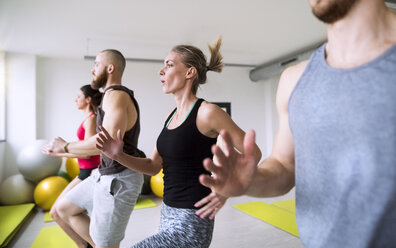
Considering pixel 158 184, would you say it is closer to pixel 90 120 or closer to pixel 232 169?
pixel 90 120

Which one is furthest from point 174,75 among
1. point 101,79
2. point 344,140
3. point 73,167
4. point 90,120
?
point 73,167

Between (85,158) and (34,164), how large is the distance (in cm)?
244

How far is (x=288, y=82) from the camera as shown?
0.89 m

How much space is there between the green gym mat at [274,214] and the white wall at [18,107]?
14.9ft

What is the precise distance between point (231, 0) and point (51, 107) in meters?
4.60

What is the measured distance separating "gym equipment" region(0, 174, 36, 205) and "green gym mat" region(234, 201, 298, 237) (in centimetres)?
368

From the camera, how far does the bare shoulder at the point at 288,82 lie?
2.85 feet

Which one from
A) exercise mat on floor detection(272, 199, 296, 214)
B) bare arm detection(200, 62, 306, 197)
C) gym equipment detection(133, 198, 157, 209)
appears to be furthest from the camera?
gym equipment detection(133, 198, 157, 209)

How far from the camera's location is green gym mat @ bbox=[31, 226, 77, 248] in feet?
10.3

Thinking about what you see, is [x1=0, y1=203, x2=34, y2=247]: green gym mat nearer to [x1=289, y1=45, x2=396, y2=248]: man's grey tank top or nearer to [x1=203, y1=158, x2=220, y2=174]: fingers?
[x1=203, y1=158, x2=220, y2=174]: fingers

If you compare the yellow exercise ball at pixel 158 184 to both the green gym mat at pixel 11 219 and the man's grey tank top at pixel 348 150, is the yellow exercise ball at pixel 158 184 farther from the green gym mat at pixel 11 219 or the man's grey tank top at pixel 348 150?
the man's grey tank top at pixel 348 150

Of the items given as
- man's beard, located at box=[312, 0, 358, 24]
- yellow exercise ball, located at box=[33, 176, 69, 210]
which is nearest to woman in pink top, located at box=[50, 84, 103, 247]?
man's beard, located at box=[312, 0, 358, 24]

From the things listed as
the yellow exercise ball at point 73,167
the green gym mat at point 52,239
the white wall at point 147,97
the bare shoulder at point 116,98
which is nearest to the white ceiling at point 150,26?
the white wall at point 147,97

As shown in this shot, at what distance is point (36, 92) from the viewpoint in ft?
18.8
